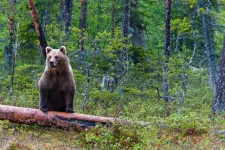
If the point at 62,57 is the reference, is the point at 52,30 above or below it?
above

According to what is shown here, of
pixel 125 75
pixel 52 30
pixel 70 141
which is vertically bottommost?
pixel 70 141

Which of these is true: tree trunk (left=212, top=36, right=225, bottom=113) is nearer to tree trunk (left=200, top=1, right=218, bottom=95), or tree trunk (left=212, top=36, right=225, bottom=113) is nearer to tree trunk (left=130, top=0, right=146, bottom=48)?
tree trunk (left=200, top=1, right=218, bottom=95)

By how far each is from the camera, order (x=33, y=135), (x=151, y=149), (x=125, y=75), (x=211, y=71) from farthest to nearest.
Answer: (x=211, y=71), (x=125, y=75), (x=33, y=135), (x=151, y=149)

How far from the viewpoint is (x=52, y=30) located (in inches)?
584

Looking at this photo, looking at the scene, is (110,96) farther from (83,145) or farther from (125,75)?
(83,145)

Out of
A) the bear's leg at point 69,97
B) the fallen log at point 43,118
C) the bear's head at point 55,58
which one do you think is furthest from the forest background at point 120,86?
the bear's head at point 55,58

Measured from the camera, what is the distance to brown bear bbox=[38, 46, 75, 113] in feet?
30.3

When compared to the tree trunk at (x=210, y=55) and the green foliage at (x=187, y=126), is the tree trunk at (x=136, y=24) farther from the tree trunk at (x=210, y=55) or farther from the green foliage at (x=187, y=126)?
the green foliage at (x=187, y=126)

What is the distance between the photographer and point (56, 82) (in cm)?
933

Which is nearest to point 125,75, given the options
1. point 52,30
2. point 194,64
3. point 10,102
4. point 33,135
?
point 52,30

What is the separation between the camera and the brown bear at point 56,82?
923 centimetres

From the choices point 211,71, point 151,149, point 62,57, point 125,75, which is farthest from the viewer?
point 211,71

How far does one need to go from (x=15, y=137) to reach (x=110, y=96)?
20.4 ft

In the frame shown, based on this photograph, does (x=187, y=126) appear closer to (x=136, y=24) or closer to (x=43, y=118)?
(x=43, y=118)
